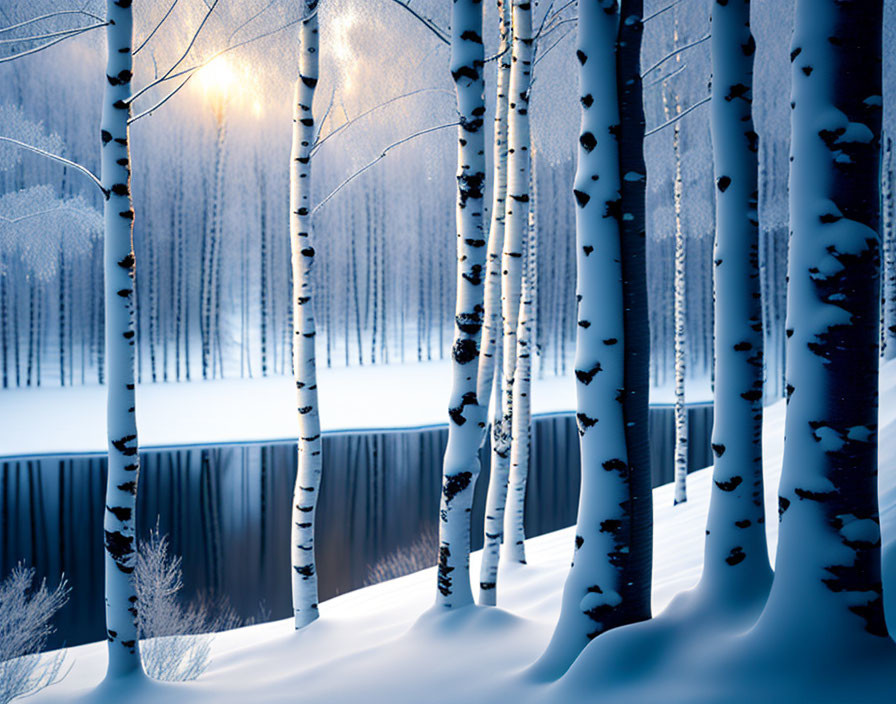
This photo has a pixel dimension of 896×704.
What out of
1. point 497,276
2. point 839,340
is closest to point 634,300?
point 839,340

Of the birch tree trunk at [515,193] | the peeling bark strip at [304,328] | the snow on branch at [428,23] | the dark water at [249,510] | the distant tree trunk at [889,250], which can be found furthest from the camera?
the distant tree trunk at [889,250]

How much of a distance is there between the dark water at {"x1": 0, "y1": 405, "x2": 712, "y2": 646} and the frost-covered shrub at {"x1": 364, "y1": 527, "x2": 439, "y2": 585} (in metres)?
0.11

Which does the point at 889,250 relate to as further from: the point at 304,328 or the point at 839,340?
the point at 839,340

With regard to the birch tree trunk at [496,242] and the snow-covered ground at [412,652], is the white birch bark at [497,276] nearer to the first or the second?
the birch tree trunk at [496,242]

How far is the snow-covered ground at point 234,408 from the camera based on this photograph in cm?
1484

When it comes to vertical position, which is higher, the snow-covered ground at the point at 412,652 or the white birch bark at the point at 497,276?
the white birch bark at the point at 497,276

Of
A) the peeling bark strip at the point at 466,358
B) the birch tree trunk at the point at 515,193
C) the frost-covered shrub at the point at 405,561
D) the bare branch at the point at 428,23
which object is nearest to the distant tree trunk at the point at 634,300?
the peeling bark strip at the point at 466,358

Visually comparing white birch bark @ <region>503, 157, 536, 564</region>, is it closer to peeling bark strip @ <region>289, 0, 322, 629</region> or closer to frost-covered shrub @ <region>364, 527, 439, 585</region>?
frost-covered shrub @ <region>364, 527, 439, 585</region>

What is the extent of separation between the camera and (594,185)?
2.28 metres

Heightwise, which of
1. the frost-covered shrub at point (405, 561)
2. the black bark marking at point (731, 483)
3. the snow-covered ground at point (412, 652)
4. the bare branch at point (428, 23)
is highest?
the bare branch at point (428, 23)

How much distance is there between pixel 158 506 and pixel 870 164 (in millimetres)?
10693

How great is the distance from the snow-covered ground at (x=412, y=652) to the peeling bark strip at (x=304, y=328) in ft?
1.78

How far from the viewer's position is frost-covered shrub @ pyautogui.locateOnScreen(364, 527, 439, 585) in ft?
23.8

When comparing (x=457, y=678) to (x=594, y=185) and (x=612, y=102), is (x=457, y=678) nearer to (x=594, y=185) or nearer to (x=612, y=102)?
(x=594, y=185)
